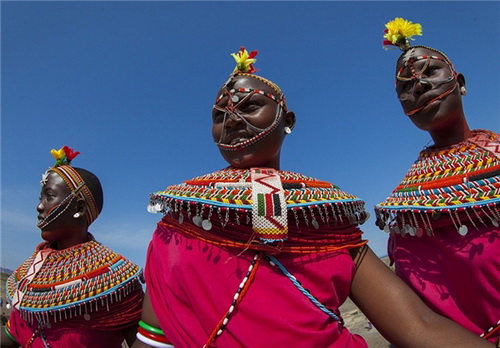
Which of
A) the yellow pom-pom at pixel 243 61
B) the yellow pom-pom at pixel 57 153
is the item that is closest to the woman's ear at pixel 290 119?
the yellow pom-pom at pixel 243 61

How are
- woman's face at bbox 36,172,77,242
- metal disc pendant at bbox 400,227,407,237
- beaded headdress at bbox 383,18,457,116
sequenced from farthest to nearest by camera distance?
1. woman's face at bbox 36,172,77,242
2. beaded headdress at bbox 383,18,457,116
3. metal disc pendant at bbox 400,227,407,237

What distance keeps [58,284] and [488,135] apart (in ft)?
8.56

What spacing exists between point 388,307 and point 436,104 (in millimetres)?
983

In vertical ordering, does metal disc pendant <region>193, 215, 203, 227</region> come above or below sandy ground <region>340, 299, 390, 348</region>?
above

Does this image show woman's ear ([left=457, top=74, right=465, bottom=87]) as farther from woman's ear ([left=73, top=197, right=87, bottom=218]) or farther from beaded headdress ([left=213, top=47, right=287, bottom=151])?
woman's ear ([left=73, top=197, right=87, bottom=218])

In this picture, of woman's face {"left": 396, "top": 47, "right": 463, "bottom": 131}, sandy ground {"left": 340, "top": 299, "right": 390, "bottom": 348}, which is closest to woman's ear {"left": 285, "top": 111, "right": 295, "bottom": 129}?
woman's face {"left": 396, "top": 47, "right": 463, "bottom": 131}

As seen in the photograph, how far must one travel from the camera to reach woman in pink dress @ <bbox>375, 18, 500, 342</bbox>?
1777 mm

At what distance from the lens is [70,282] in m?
2.62

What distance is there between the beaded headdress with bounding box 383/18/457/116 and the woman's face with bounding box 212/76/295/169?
681mm

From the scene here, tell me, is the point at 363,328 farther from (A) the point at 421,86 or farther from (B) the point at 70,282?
(A) the point at 421,86

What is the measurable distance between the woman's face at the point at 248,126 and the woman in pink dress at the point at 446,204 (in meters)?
0.64

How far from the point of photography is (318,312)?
61.4 inches

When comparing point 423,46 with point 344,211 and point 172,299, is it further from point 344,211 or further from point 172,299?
point 172,299

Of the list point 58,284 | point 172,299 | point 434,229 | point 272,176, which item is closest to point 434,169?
point 434,229
